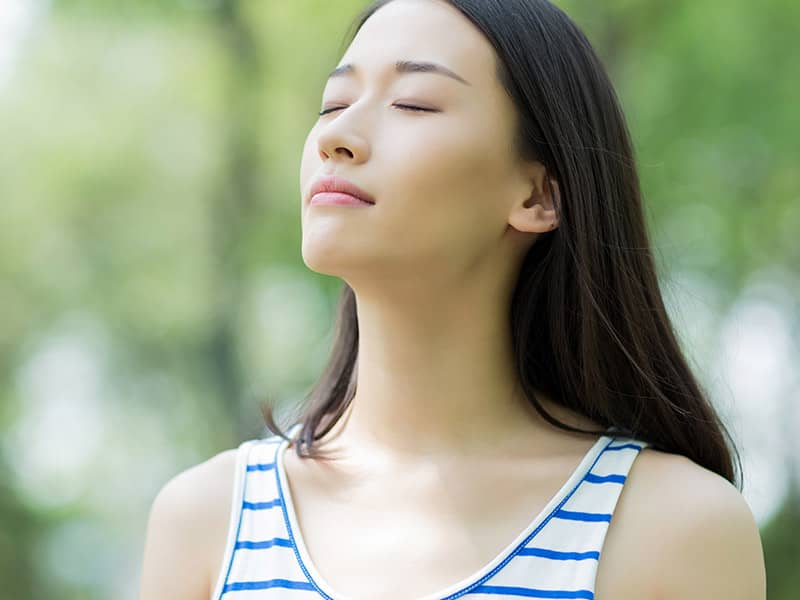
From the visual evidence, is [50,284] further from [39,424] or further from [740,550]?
[740,550]

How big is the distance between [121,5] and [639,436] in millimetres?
5849

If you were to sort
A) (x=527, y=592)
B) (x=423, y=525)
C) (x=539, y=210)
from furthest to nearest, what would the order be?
1. (x=539, y=210)
2. (x=423, y=525)
3. (x=527, y=592)

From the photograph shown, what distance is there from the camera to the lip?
172cm

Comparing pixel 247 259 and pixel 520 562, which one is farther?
pixel 247 259

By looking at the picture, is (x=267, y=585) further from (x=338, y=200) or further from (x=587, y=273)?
(x=587, y=273)

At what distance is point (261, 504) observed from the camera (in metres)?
1.87

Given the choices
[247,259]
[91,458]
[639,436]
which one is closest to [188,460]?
[91,458]

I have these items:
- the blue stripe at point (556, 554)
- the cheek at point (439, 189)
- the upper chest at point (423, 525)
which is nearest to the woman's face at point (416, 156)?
the cheek at point (439, 189)

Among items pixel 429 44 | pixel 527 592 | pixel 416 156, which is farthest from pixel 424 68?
pixel 527 592

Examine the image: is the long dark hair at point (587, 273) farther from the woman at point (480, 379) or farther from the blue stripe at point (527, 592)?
the blue stripe at point (527, 592)

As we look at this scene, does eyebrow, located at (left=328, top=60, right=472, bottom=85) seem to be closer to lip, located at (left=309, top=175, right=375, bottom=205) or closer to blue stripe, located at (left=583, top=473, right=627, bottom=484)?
lip, located at (left=309, top=175, right=375, bottom=205)

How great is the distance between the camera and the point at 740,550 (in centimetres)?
168

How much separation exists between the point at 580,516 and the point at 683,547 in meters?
0.16

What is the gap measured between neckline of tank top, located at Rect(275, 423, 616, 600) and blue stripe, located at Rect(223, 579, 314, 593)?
2cm
